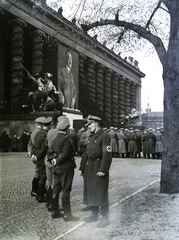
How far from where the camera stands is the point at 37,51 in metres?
29.9

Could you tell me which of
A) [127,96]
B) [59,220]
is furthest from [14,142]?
[127,96]

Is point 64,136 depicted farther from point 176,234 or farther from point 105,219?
point 176,234

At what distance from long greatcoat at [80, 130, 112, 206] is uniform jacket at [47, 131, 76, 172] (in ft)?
1.08

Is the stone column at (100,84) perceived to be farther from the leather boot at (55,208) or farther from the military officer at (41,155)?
the leather boot at (55,208)

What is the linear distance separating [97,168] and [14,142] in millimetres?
17660

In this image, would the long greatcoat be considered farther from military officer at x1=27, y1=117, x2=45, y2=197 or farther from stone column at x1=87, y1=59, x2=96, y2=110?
stone column at x1=87, y1=59, x2=96, y2=110

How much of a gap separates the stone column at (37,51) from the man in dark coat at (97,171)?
24.3 metres

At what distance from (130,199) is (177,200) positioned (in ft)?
3.09

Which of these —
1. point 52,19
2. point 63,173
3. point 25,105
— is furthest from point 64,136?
point 52,19

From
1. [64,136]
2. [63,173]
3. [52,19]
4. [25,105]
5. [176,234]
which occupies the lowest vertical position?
[176,234]

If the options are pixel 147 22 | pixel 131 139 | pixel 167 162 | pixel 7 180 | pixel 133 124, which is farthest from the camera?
pixel 133 124

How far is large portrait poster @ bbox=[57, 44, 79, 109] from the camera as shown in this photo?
1162 inches

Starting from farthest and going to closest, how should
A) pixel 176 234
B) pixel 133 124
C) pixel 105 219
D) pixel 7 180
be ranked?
1. pixel 133 124
2. pixel 7 180
3. pixel 105 219
4. pixel 176 234

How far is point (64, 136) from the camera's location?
239 inches
